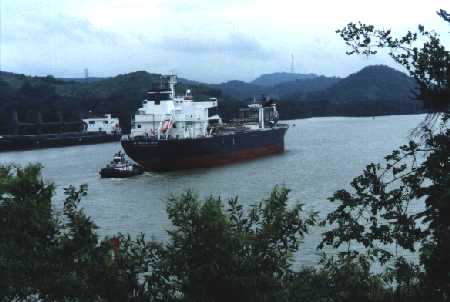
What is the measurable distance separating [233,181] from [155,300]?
23976 millimetres

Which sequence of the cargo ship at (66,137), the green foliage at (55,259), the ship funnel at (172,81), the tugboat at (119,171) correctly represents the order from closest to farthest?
the green foliage at (55,259) < the tugboat at (119,171) < the ship funnel at (172,81) < the cargo ship at (66,137)

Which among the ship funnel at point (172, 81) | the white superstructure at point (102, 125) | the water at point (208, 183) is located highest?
the ship funnel at point (172, 81)

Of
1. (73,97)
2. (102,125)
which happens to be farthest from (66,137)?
(73,97)

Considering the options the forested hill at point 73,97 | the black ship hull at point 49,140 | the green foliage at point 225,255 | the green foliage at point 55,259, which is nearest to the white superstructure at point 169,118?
the black ship hull at point 49,140

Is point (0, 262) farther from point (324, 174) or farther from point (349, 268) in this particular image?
point (324, 174)

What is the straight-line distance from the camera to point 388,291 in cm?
693

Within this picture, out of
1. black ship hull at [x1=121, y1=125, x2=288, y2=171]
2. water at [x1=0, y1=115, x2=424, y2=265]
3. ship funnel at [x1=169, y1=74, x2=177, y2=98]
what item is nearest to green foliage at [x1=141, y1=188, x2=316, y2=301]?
water at [x1=0, y1=115, x2=424, y2=265]

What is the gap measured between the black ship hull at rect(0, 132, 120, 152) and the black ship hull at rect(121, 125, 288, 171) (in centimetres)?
2917

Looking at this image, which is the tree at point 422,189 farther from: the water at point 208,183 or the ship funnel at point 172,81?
the ship funnel at point 172,81

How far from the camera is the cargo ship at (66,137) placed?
206 feet

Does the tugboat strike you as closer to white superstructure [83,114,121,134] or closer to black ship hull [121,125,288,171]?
black ship hull [121,125,288,171]

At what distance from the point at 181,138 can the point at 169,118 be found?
8.36ft

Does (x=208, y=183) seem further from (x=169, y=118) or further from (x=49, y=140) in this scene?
(x=49, y=140)

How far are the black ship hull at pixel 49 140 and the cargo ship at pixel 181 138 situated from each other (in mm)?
23712
